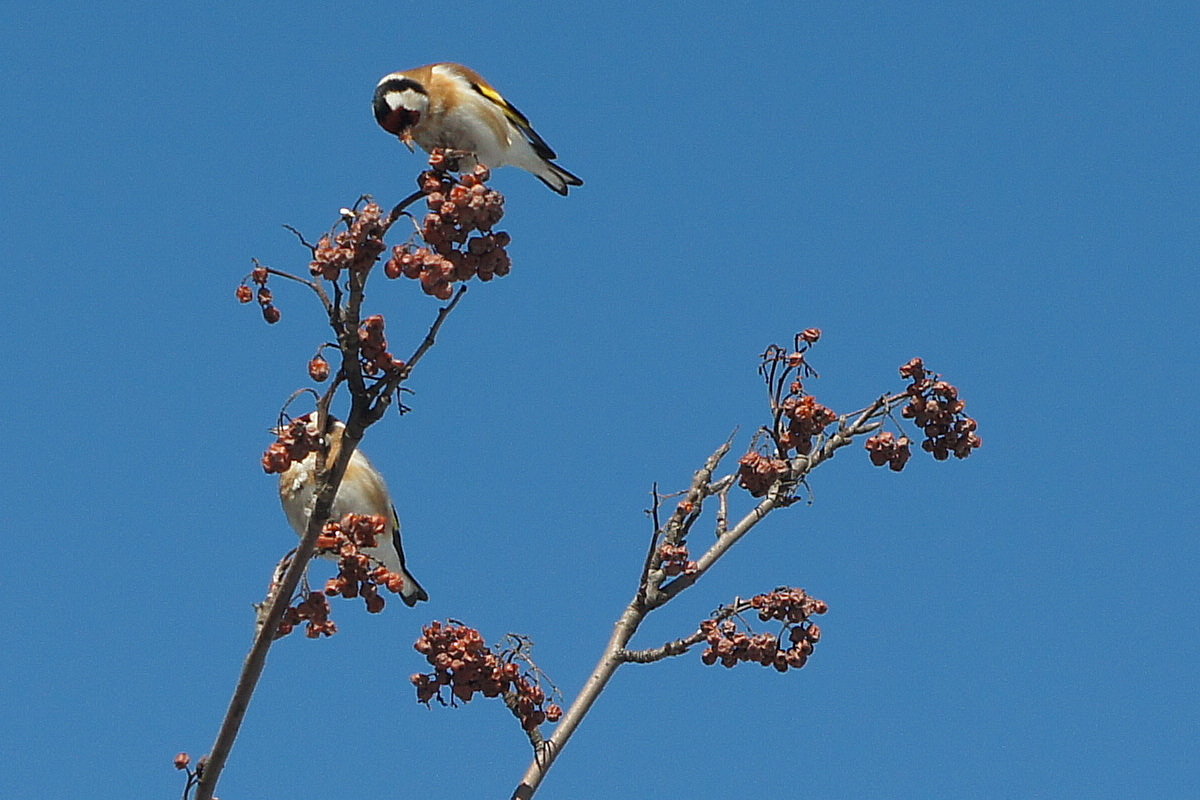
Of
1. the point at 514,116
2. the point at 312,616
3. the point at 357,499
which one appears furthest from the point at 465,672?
the point at 514,116

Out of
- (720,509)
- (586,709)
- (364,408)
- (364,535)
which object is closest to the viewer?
(364,408)

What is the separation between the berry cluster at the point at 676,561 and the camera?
419 cm

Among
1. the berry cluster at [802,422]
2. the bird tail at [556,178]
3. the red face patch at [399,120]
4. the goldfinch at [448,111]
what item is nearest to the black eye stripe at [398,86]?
the goldfinch at [448,111]

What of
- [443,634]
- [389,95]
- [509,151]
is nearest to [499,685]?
[443,634]

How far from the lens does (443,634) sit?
4141mm

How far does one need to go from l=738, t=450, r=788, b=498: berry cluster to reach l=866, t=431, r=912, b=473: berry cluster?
0.34 m

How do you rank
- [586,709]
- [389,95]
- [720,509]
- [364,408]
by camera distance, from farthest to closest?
[389,95] → [720,509] → [586,709] → [364,408]

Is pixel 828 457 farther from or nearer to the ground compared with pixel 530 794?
farther from the ground

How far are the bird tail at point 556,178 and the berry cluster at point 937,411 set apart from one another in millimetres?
4792

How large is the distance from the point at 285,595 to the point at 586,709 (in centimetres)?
100

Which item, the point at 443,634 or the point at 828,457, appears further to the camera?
the point at 828,457

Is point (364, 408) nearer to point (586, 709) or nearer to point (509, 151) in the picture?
point (586, 709)

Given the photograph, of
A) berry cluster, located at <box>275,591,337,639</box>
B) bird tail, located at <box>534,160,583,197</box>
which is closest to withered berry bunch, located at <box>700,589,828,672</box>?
berry cluster, located at <box>275,591,337,639</box>

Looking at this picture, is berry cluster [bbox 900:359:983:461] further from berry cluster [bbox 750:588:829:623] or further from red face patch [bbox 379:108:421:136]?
red face patch [bbox 379:108:421:136]
